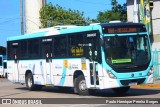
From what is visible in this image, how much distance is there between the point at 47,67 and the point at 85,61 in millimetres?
3870

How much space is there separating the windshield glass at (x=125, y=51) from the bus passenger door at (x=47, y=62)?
4815mm

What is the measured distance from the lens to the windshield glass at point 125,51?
17984 mm

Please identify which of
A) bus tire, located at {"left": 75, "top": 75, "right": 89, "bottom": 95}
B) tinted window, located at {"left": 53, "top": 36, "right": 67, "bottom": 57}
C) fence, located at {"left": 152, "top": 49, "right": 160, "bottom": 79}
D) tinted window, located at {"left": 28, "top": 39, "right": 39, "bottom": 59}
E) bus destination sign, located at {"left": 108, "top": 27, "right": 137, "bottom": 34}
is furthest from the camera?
fence, located at {"left": 152, "top": 49, "right": 160, "bottom": 79}

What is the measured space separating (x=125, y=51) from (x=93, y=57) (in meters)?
1.42

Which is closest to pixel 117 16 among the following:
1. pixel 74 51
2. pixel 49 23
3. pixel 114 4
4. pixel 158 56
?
pixel 114 4

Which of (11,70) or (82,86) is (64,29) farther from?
(11,70)

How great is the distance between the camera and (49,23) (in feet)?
185

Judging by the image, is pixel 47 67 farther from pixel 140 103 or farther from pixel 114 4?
pixel 114 4

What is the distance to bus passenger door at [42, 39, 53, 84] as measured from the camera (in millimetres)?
22141

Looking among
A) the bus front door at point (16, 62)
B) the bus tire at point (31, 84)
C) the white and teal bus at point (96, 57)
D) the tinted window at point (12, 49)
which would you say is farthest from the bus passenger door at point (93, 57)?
the bus front door at point (16, 62)

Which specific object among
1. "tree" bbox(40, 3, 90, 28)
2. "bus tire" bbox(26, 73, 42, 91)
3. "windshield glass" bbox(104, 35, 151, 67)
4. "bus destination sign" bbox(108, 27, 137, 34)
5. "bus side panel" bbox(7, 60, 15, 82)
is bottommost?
"bus tire" bbox(26, 73, 42, 91)

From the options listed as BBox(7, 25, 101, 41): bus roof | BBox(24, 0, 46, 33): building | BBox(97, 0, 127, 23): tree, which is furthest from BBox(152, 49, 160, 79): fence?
BBox(24, 0, 46, 33): building

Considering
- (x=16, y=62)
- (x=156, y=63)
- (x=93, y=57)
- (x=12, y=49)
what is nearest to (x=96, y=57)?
(x=93, y=57)

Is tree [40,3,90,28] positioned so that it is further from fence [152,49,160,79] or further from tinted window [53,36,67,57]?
tinted window [53,36,67,57]
